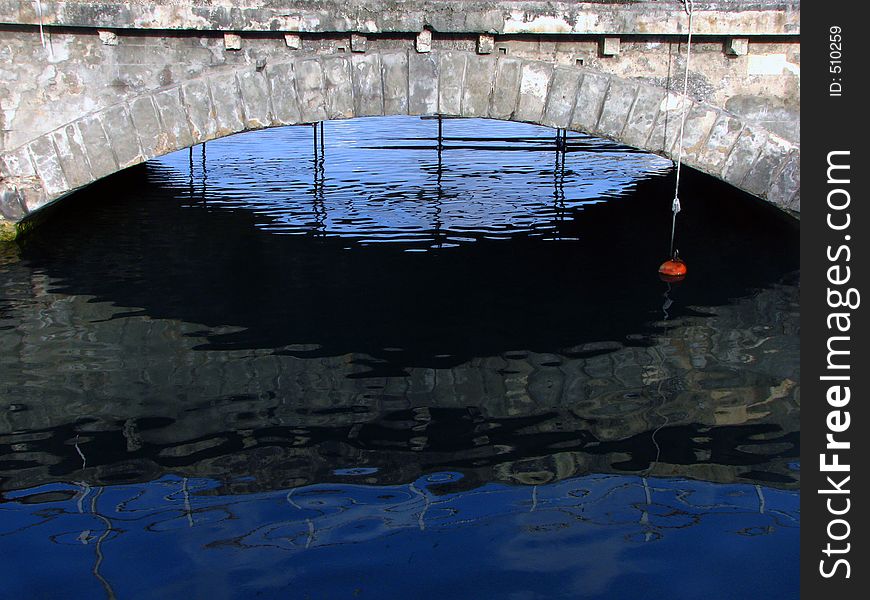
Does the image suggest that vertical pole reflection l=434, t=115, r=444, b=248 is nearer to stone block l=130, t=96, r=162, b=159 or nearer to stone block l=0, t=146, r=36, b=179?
stone block l=130, t=96, r=162, b=159

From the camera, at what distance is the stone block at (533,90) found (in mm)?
8719

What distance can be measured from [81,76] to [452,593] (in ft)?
23.7

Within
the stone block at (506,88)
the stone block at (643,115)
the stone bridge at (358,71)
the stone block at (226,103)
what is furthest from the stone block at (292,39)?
the stone block at (643,115)

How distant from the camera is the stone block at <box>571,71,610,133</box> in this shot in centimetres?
877

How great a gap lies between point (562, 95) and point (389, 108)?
1797 millimetres

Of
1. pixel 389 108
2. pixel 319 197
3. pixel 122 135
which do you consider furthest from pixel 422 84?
pixel 319 197

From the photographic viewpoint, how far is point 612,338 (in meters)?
7.28

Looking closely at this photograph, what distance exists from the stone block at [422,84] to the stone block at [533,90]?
0.88 metres

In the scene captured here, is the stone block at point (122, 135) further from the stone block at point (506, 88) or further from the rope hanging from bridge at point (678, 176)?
the rope hanging from bridge at point (678, 176)

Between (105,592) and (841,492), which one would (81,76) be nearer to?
(105,592)

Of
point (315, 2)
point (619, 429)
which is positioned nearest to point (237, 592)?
point (619, 429)

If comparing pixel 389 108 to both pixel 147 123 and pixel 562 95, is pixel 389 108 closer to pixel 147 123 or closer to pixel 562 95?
pixel 562 95

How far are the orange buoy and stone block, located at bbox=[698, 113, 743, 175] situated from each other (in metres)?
1.15

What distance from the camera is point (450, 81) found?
8734mm
